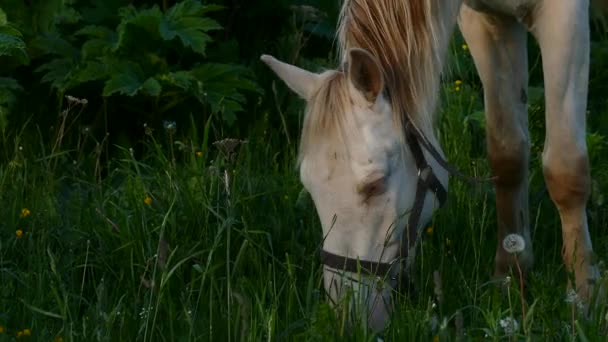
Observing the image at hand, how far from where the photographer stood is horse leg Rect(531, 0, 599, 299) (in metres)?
4.20

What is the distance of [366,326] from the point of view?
10.9 ft

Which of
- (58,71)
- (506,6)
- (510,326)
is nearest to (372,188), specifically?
(510,326)

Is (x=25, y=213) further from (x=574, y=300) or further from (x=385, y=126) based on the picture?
(x=574, y=300)

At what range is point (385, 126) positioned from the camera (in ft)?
12.3

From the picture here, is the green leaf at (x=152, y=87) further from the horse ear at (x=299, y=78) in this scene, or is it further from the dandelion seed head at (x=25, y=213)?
the horse ear at (x=299, y=78)

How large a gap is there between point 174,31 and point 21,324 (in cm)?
213

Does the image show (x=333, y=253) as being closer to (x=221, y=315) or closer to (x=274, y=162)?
(x=221, y=315)

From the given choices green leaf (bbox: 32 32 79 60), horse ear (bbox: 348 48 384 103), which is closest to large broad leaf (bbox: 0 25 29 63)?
horse ear (bbox: 348 48 384 103)

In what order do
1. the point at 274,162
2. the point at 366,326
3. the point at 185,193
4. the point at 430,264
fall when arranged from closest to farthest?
the point at 366,326 < the point at 430,264 < the point at 185,193 < the point at 274,162

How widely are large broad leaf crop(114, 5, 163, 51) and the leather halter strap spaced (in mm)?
2090

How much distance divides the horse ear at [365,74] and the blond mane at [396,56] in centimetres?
6

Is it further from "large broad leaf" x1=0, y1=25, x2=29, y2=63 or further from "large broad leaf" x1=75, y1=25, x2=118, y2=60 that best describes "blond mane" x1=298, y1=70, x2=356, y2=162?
"large broad leaf" x1=75, y1=25, x2=118, y2=60

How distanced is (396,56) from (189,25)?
6.23 feet

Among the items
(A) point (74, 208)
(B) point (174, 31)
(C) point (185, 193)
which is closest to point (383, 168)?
(C) point (185, 193)
